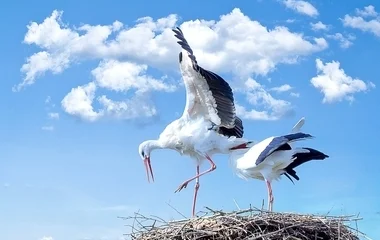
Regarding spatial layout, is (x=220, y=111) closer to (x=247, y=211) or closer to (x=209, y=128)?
(x=209, y=128)

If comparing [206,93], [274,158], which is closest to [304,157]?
[274,158]

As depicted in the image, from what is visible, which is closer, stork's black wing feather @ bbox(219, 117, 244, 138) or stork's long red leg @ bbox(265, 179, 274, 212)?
stork's long red leg @ bbox(265, 179, 274, 212)

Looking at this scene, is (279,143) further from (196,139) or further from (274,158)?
(196,139)

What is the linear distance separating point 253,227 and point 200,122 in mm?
3112

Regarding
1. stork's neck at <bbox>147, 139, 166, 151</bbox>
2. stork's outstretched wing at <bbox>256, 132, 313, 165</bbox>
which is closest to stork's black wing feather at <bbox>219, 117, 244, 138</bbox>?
stork's neck at <bbox>147, 139, 166, 151</bbox>

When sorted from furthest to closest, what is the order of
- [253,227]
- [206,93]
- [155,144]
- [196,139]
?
[155,144]
[196,139]
[206,93]
[253,227]

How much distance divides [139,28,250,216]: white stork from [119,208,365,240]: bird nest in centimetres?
227

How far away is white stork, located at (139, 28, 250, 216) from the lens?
1016 centimetres

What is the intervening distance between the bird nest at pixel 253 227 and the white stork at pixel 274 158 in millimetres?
1047

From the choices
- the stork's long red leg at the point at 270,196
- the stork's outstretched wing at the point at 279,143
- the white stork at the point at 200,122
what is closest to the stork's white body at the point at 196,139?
the white stork at the point at 200,122

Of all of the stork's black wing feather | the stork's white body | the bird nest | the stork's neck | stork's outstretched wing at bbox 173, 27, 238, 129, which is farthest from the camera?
the stork's neck

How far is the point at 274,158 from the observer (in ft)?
29.3

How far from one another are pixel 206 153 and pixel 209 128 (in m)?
0.32

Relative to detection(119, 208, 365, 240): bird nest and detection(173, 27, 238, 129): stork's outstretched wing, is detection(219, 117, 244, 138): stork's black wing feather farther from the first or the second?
detection(119, 208, 365, 240): bird nest
